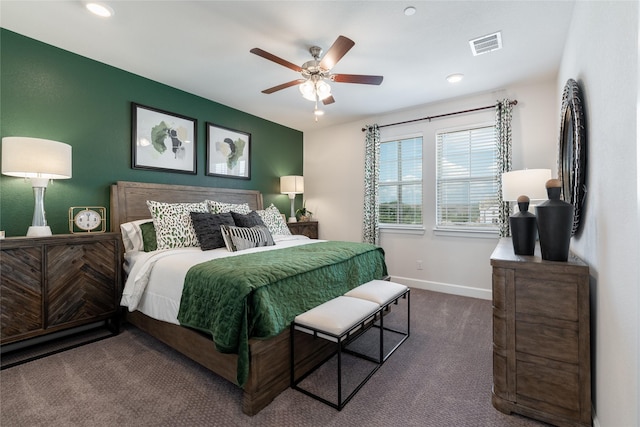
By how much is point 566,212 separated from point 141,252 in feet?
11.2

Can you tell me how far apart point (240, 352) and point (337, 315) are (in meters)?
0.62

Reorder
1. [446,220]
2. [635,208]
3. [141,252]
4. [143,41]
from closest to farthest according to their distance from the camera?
[635,208]
[143,41]
[141,252]
[446,220]

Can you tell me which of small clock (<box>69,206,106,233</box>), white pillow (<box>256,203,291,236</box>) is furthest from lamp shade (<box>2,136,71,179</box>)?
white pillow (<box>256,203,291,236</box>)

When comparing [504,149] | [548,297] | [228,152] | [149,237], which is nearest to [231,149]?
[228,152]

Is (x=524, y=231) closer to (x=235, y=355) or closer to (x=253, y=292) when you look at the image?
(x=253, y=292)

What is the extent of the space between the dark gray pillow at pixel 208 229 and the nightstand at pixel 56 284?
714 millimetres

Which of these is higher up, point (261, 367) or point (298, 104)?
point (298, 104)

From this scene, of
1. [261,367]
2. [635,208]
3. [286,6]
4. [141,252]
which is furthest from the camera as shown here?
[141,252]

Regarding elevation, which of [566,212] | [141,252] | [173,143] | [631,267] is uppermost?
[173,143]

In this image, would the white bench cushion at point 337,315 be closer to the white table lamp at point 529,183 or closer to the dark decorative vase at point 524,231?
the dark decorative vase at point 524,231

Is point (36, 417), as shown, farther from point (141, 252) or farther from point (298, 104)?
point (298, 104)

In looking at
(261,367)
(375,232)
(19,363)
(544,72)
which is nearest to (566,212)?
(261,367)

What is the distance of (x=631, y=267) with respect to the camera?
101 cm

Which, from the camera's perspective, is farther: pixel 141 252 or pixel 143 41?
pixel 141 252
